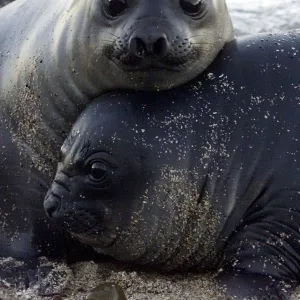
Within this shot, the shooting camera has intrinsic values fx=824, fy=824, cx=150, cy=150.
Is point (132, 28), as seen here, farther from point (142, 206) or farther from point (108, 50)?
point (142, 206)

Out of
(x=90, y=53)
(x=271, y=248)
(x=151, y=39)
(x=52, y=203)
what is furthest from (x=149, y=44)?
(x=271, y=248)

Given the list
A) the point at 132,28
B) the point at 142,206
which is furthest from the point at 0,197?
the point at 132,28

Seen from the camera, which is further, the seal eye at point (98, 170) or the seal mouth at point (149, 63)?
the seal eye at point (98, 170)

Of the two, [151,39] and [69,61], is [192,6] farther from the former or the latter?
[69,61]

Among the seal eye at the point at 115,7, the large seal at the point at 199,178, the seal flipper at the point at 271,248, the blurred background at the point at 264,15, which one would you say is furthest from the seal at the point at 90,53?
the blurred background at the point at 264,15

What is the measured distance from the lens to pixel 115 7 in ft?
11.7

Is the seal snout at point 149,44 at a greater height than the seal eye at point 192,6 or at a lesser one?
lesser

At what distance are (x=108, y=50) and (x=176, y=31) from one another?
1.06 ft

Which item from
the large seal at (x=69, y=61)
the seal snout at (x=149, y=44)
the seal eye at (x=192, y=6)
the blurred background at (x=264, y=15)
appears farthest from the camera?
the blurred background at (x=264, y=15)

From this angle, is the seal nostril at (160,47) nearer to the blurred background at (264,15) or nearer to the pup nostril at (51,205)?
the pup nostril at (51,205)

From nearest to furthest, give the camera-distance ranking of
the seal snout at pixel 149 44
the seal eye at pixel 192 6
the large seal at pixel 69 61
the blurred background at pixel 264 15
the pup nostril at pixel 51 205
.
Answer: the seal snout at pixel 149 44
the large seal at pixel 69 61
the seal eye at pixel 192 6
the pup nostril at pixel 51 205
the blurred background at pixel 264 15

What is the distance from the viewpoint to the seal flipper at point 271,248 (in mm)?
3701

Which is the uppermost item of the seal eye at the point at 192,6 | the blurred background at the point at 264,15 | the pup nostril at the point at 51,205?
the seal eye at the point at 192,6

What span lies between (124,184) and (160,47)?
64cm
